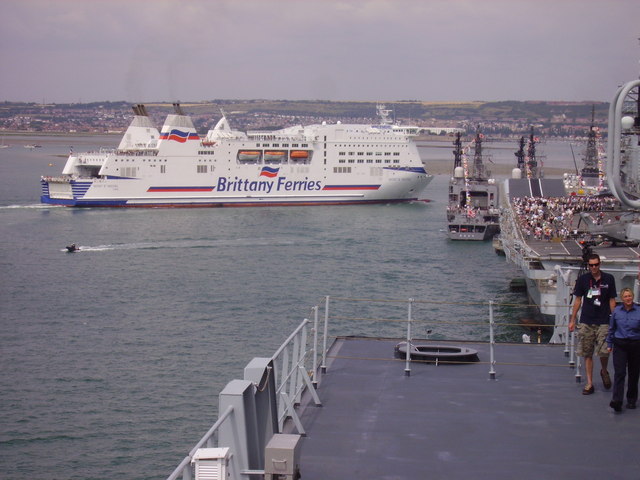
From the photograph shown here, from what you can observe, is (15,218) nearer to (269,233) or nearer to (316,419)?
(269,233)

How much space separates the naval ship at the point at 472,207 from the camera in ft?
142

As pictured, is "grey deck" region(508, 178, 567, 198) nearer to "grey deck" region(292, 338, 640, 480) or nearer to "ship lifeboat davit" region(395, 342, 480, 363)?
"ship lifeboat davit" region(395, 342, 480, 363)

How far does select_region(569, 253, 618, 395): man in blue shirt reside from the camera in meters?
6.60

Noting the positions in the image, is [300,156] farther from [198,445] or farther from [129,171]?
[198,445]

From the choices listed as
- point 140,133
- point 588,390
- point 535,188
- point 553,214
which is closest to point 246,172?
point 140,133

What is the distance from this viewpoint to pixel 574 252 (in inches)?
934

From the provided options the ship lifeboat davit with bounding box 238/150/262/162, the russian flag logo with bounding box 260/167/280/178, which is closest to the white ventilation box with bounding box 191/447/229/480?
the russian flag logo with bounding box 260/167/280/178

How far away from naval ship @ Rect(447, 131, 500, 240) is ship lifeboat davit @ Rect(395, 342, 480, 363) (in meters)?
35.1

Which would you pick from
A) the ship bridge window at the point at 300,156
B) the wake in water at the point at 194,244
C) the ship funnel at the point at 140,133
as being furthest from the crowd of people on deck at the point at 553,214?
the ship funnel at the point at 140,133

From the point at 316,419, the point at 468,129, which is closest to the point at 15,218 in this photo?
the point at 316,419

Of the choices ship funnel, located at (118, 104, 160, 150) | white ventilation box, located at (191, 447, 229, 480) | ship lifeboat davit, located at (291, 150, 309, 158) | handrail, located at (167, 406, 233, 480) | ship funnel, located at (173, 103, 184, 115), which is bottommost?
white ventilation box, located at (191, 447, 229, 480)

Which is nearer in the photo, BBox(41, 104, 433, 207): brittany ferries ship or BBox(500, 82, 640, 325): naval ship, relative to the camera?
BBox(500, 82, 640, 325): naval ship

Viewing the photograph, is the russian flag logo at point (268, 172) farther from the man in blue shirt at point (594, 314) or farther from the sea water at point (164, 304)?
the man in blue shirt at point (594, 314)

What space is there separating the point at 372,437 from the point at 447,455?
1.85ft
